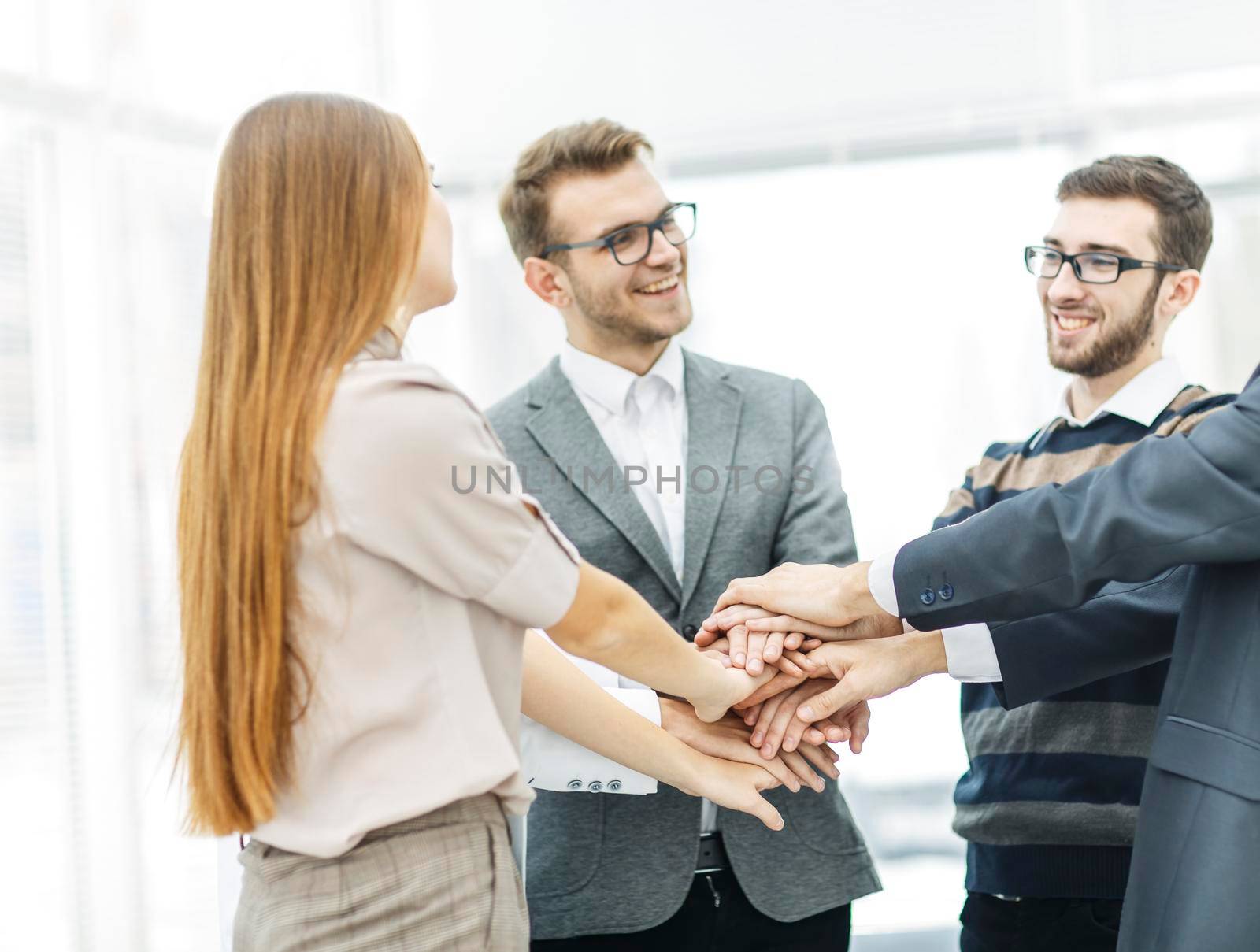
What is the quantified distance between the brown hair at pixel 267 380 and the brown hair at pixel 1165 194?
153 centimetres

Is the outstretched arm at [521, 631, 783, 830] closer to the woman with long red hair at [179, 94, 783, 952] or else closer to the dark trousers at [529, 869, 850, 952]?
the dark trousers at [529, 869, 850, 952]

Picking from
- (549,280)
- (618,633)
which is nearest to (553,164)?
(549,280)

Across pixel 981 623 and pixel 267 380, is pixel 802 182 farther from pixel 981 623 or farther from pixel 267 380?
pixel 267 380

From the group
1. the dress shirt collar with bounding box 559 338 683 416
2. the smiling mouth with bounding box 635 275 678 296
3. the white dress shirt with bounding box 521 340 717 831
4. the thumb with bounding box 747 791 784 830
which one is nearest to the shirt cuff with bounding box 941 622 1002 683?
the thumb with bounding box 747 791 784 830

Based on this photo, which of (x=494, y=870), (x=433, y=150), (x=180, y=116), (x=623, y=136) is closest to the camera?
(x=494, y=870)

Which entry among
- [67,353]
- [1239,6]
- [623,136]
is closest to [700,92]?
[623,136]

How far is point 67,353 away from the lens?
300 centimetres

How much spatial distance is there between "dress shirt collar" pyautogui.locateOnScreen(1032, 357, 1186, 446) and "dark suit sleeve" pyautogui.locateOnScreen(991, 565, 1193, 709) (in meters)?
0.35

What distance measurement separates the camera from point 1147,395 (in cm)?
207

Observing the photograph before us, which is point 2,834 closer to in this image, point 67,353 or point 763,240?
point 67,353

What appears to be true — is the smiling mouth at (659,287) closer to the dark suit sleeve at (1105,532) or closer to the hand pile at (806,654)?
the hand pile at (806,654)

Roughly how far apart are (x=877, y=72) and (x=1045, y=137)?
1.86 ft

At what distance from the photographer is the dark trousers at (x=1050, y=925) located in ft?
6.27

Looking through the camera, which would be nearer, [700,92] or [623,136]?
[623,136]
